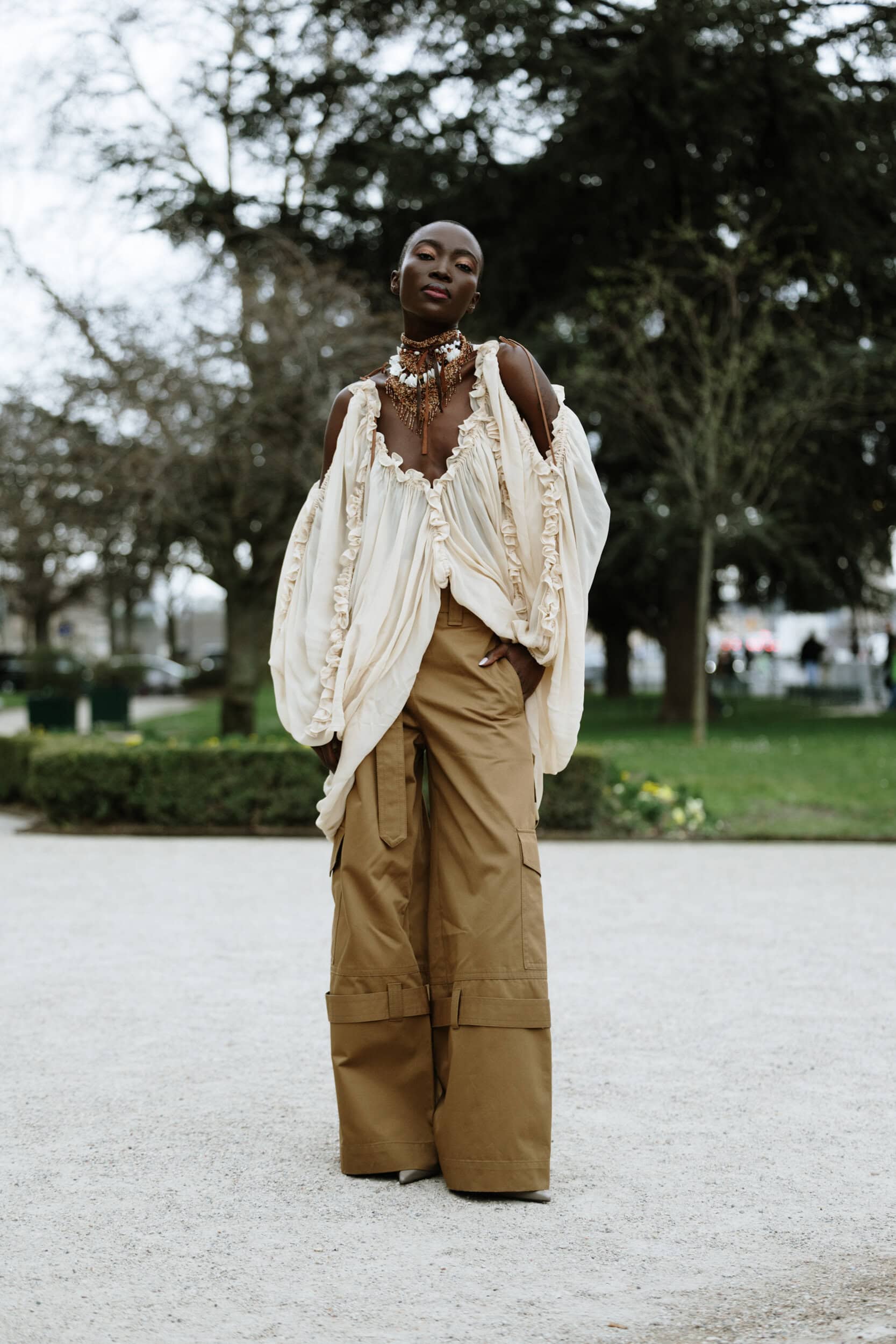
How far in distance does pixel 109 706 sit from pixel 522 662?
61.6ft

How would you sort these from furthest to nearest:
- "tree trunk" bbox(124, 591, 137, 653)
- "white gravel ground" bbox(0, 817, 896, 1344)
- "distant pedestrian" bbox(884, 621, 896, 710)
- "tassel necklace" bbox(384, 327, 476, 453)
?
1. "tree trunk" bbox(124, 591, 137, 653)
2. "distant pedestrian" bbox(884, 621, 896, 710)
3. "tassel necklace" bbox(384, 327, 476, 453)
4. "white gravel ground" bbox(0, 817, 896, 1344)

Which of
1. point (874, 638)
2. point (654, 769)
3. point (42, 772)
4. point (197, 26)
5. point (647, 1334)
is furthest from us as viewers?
point (874, 638)

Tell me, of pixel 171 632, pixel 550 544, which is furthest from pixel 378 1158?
pixel 171 632

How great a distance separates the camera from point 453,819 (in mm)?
3670

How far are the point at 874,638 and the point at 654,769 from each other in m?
46.7

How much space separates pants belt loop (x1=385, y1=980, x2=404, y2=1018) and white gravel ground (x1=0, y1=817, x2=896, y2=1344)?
1.29 feet

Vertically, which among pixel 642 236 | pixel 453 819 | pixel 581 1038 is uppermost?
pixel 642 236

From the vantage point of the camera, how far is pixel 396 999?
362cm

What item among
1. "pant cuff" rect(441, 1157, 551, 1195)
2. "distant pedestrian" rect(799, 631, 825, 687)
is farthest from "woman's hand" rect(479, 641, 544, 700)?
"distant pedestrian" rect(799, 631, 825, 687)

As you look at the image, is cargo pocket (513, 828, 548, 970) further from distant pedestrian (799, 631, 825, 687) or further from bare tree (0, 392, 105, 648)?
distant pedestrian (799, 631, 825, 687)

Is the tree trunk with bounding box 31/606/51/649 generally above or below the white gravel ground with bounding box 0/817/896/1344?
above

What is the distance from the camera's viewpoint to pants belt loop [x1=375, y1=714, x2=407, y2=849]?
3682 mm

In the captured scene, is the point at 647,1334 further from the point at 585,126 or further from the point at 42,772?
the point at 585,126

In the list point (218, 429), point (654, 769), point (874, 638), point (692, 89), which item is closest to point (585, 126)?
point (692, 89)
